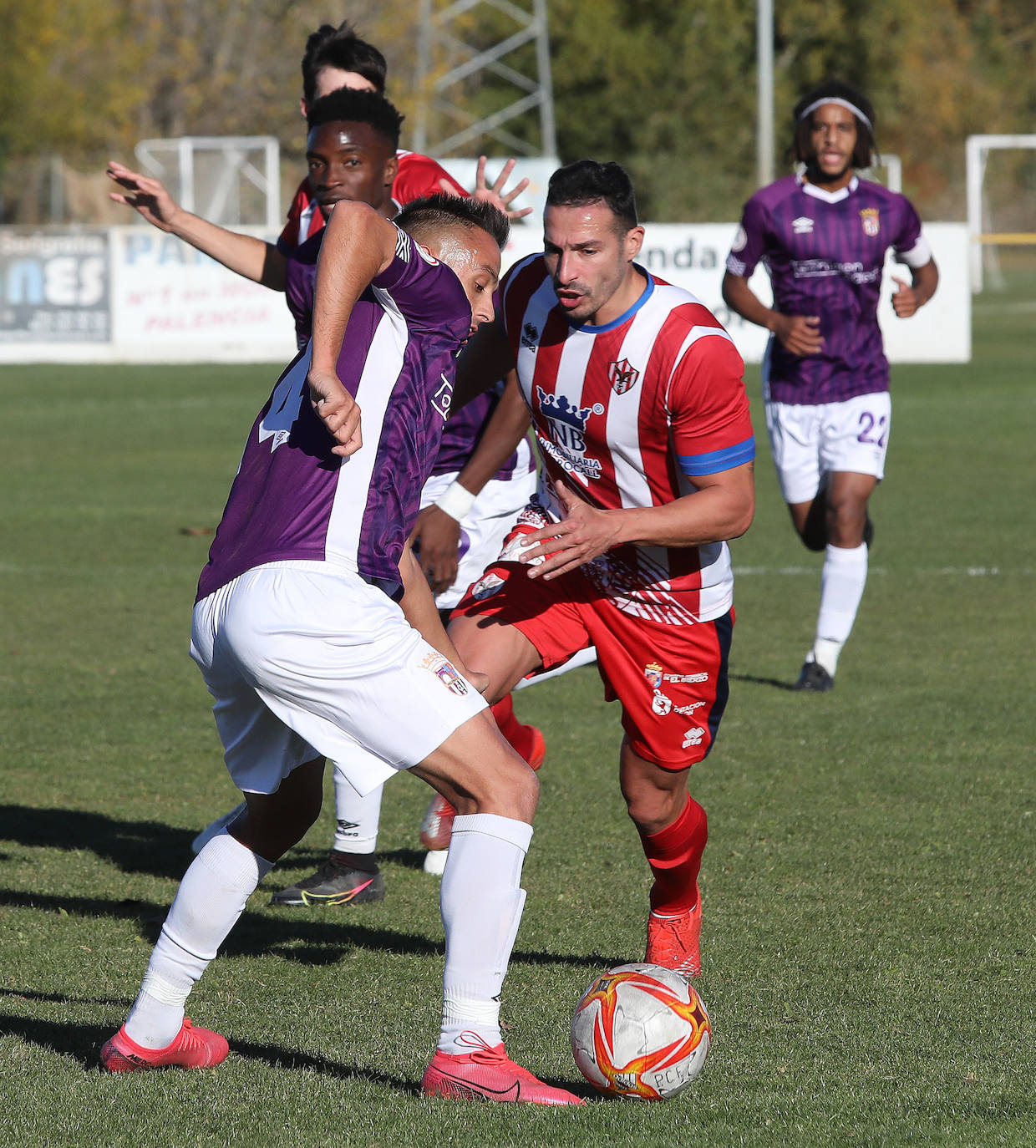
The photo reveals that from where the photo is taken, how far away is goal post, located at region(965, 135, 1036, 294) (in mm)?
32812

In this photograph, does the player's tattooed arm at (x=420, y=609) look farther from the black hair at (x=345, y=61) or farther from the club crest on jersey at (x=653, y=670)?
the black hair at (x=345, y=61)

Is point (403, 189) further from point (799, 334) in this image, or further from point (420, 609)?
point (799, 334)

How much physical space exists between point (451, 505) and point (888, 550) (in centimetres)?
672

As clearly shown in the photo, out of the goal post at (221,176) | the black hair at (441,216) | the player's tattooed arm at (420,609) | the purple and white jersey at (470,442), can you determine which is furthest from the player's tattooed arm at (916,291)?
the goal post at (221,176)

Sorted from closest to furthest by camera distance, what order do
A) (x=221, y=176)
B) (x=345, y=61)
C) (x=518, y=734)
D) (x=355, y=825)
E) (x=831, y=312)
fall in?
1. (x=355, y=825)
2. (x=518, y=734)
3. (x=345, y=61)
4. (x=831, y=312)
5. (x=221, y=176)

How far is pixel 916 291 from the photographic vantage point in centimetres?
859

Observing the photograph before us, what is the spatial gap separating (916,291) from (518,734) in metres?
4.08

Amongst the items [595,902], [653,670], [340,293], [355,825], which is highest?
[340,293]

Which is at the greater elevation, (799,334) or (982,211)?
(982,211)

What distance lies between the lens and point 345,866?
529 cm

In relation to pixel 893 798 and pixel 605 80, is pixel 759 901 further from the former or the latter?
pixel 605 80

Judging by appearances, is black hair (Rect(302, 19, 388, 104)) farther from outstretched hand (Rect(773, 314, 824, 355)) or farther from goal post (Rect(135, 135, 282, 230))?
→ goal post (Rect(135, 135, 282, 230))

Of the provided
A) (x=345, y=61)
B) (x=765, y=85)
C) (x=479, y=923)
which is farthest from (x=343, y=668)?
(x=765, y=85)

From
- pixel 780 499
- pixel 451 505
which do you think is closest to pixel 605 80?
pixel 780 499
